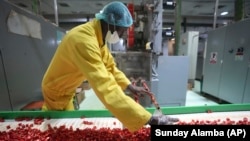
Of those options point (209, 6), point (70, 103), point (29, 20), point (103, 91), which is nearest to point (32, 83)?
point (29, 20)

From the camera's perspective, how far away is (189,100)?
4.39m

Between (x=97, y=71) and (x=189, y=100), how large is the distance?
399 centimetres

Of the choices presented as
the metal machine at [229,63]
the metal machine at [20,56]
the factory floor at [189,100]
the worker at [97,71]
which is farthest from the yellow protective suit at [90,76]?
the metal machine at [229,63]

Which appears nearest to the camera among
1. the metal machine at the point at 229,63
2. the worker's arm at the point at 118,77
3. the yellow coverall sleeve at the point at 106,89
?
the yellow coverall sleeve at the point at 106,89

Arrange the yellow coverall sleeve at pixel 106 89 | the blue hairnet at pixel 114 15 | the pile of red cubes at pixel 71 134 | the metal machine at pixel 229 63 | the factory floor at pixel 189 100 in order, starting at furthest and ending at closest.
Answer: the factory floor at pixel 189 100 < the metal machine at pixel 229 63 < the blue hairnet at pixel 114 15 < the pile of red cubes at pixel 71 134 < the yellow coverall sleeve at pixel 106 89

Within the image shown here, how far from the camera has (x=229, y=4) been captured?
22.1ft

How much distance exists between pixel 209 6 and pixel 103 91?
24.8ft

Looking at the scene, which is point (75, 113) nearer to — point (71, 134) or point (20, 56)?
point (71, 134)

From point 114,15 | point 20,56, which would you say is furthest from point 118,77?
point 20,56

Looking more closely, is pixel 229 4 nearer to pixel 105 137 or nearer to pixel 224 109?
pixel 224 109

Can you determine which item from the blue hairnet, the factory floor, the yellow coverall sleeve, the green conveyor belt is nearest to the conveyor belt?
the green conveyor belt

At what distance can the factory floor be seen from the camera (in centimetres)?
363

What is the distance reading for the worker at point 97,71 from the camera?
0.88 metres

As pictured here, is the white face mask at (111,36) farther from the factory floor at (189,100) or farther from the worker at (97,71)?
the factory floor at (189,100)
